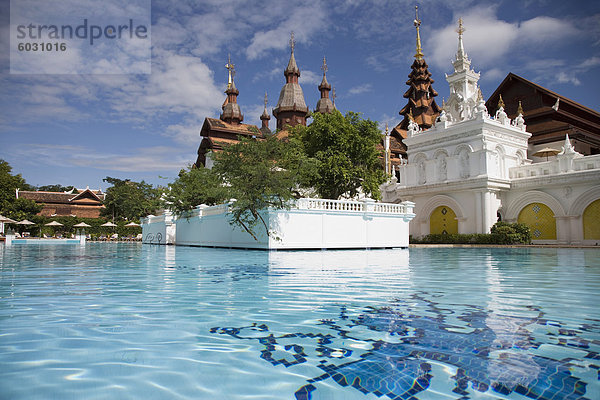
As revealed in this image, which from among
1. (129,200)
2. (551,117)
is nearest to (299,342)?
(551,117)

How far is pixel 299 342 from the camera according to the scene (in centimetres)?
345

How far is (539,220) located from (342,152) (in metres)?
13.2

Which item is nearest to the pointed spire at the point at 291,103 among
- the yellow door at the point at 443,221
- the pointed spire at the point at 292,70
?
the pointed spire at the point at 292,70

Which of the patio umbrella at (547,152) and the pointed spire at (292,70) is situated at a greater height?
the pointed spire at (292,70)

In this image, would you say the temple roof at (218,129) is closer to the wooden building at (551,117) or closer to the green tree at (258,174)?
the wooden building at (551,117)

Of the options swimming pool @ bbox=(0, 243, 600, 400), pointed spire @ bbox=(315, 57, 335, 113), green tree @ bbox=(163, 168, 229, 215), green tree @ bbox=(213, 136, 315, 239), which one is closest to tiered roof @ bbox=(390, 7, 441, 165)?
pointed spire @ bbox=(315, 57, 335, 113)

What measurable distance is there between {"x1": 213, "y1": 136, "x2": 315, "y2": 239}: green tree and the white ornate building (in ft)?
39.9

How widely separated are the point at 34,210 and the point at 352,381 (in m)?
49.1

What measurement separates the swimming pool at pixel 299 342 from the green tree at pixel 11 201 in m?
40.5

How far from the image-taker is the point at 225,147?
17.6 m

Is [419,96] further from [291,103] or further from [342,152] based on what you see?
[342,152]

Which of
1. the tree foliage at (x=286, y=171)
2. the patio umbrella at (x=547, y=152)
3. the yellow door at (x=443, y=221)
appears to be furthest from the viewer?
the yellow door at (x=443, y=221)

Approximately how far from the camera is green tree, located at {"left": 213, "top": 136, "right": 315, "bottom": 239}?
51.8 ft

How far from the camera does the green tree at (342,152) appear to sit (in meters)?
20.8
